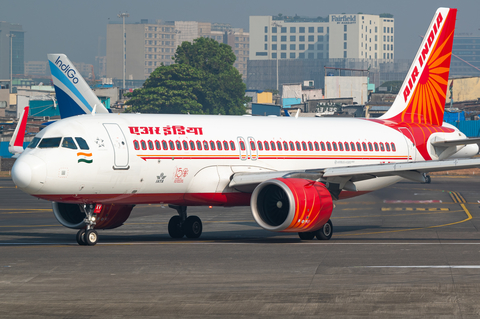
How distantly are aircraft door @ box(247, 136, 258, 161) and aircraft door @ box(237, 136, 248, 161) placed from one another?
25 centimetres

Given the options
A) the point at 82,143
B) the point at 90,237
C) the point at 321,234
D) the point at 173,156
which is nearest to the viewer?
the point at 82,143

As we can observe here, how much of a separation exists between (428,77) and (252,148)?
1283 centimetres

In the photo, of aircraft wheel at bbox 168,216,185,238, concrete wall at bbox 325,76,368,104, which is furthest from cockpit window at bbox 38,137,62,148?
concrete wall at bbox 325,76,368,104

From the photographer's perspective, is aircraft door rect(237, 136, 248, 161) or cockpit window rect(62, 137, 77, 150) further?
aircraft door rect(237, 136, 248, 161)

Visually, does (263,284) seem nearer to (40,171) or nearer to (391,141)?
(40,171)

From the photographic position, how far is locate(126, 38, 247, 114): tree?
130250 millimetres

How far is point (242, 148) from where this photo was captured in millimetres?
29203

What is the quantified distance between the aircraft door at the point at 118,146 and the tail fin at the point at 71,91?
27242 millimetres

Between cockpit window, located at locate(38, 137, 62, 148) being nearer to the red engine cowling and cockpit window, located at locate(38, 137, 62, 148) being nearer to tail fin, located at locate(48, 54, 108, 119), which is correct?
the red engine cowling

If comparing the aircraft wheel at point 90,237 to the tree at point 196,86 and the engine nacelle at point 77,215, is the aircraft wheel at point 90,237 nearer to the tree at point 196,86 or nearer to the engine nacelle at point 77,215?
the engine nacelle at point 77,215

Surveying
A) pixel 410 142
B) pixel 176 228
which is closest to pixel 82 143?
pixel 176 228

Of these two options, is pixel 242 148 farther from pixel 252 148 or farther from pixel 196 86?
pixel 196 86

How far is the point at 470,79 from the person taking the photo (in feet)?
486

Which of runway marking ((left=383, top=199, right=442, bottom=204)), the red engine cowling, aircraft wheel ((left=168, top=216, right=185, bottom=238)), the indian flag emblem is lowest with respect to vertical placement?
runway marking ((left=383, top=199, right=442, bottom=204))
